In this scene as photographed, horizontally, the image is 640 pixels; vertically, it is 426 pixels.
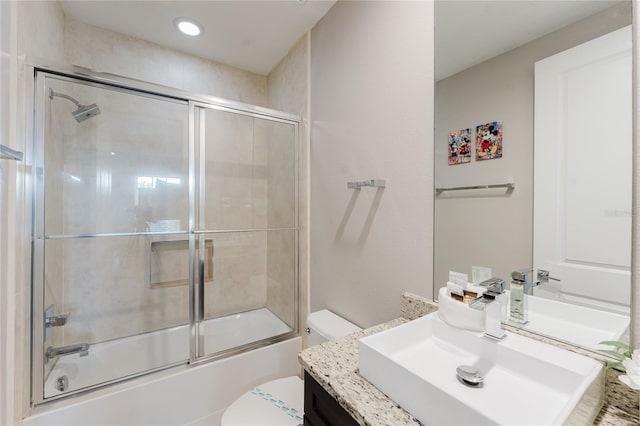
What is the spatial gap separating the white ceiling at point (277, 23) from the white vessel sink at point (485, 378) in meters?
0.95

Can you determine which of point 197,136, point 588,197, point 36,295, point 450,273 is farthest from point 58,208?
point 588,197

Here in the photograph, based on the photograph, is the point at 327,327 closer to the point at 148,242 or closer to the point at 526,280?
the point at 526,280

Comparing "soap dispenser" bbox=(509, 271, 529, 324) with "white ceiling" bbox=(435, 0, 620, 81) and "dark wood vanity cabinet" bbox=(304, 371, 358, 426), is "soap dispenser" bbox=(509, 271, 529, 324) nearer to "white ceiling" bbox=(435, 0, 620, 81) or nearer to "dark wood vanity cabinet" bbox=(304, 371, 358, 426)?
"dark wood vanity cabinet" bbox=(304, 371, 358, 426)

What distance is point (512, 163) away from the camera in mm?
887

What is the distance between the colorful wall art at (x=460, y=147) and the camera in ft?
3.31

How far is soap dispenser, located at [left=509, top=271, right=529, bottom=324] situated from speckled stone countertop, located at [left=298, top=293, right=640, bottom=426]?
0.71 ft

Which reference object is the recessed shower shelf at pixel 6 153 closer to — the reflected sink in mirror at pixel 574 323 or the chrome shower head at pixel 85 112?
the chrome shower head at pixel 85 112

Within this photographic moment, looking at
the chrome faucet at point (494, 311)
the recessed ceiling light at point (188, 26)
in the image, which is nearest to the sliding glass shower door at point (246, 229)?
the recessed ceiling light at point (188, 26)

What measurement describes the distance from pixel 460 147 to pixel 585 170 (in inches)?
14.6

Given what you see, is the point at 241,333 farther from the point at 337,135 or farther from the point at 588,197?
the point at 588,197

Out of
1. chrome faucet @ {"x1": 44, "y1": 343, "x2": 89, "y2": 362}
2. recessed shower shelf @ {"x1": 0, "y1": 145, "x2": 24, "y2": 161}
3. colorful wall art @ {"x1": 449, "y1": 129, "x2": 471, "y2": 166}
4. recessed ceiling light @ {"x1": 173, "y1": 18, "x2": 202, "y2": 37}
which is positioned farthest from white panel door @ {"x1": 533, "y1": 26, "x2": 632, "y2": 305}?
chrome faucet @ {"x1": 44, "y1": 343, "x2": 89, "y2": 362}

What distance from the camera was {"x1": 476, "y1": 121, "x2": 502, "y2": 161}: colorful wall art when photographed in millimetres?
924

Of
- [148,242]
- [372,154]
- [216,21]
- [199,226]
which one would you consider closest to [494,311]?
[372,154]

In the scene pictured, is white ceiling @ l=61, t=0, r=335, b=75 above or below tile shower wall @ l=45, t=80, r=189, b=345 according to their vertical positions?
above
